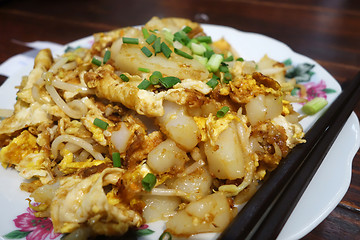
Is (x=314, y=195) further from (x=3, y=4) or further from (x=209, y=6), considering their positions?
(x=3, y=4)

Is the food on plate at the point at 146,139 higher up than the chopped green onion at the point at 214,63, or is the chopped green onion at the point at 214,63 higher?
the chopped green onion at the point at 214,63

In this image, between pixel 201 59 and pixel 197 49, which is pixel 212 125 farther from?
pixel 197 49

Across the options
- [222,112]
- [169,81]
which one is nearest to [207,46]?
[169,81]

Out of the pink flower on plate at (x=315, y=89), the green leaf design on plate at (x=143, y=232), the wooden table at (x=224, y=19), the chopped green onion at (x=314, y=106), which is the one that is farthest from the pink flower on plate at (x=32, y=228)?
the wooden table at (x=224, y=19)

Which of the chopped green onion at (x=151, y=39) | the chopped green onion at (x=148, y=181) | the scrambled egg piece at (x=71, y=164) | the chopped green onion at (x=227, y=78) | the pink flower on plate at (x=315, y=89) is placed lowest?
the scrambled egg piece at (x=71, y=164)

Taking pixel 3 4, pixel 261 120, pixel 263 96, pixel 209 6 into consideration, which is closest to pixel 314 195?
pixel 261 120

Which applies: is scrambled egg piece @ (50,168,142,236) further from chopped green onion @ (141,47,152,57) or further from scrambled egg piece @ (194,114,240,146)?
chopped green onion @ (141,47,152,57)

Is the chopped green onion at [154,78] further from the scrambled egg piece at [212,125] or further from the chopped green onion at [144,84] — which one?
the scrambled egg piece at [212,125]
